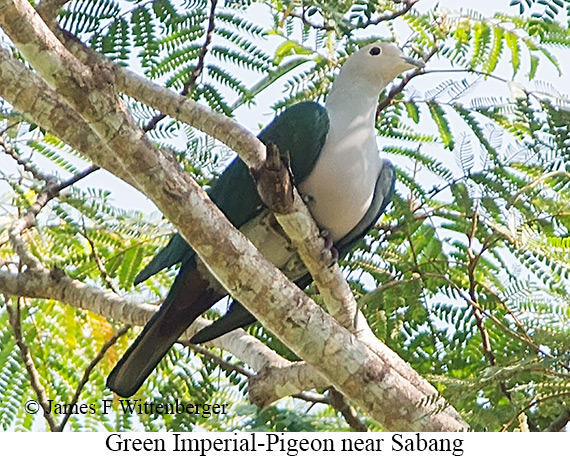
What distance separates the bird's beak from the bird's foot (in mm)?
723

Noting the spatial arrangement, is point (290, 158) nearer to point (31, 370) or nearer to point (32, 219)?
point (32, 219)

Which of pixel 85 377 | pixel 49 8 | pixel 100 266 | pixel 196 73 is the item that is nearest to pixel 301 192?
pixel 196 73

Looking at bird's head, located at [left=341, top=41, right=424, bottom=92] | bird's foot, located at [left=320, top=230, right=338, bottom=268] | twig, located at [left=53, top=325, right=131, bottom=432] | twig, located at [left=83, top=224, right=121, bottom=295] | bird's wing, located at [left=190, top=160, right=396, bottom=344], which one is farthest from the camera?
bird's head, located at [left=341, top=41, right=424, bottom=92]

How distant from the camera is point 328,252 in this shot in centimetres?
357

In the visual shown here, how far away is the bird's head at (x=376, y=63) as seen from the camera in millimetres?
4090

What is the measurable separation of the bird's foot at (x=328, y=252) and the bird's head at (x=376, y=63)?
665 millimetres


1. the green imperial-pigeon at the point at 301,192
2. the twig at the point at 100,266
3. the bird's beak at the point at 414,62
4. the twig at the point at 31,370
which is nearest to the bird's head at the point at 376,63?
the bird's beak at the point at 414,62

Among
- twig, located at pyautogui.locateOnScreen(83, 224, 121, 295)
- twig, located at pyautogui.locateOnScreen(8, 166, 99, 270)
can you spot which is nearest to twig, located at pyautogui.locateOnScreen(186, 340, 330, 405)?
twig, located at pyautogui.locateOnScreen(83, 224, 121, 295)

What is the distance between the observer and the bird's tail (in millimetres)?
3854

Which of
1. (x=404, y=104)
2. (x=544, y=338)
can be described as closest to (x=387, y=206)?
(x=404, y=104)

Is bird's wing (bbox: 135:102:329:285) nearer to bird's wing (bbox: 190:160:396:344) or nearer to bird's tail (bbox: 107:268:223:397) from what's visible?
bird's tail (bbox: 107:268:223:397)

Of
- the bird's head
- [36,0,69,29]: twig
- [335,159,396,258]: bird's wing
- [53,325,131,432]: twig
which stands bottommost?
[53,325,131,432]: twig

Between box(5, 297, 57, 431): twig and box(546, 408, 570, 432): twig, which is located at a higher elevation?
box(5, 297, 57, 431): twig

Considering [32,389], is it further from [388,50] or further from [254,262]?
[388,50]
